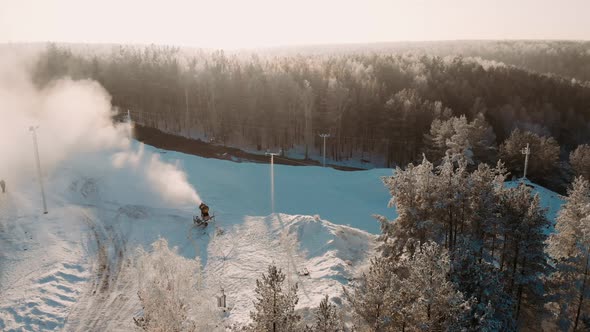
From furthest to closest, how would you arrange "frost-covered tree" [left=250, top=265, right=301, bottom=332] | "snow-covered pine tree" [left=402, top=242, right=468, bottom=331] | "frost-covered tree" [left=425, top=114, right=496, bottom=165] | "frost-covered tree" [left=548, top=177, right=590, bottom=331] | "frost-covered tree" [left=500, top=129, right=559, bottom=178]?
"frost-covered tree" [left=500, top=129, right=559, bottom=178] < "frost-covered tree" [left=425, top=114, right=496, bottom=165] < "frost-covered tree" [left=548, top=177, right=590, bottom=331] < "snow-covered pine tree" [left=402, top=242, right=468, bottom=331] < "frost-covered tree" [left=250, top=265, right=301, bottom=332]

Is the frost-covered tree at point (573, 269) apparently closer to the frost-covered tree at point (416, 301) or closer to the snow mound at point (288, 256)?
the frost-covered tree at point (416, 301)

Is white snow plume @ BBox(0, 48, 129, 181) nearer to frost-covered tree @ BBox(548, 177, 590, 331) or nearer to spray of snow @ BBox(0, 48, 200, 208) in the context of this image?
spray of snow @ BBox(0, 48, 200, 208)

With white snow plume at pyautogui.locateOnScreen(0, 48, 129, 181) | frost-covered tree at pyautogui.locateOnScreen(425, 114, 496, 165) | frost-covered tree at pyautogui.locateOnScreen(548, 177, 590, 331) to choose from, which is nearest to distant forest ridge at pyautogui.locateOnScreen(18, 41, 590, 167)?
white snow plume at pyautogui.locateOnScreen(0, 48, 129, 181)

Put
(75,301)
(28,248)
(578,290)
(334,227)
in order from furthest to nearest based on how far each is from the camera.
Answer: (334,227) < (28,248) < (75,301) < (578,290)

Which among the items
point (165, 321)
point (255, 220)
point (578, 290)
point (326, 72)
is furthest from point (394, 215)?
point (326, 72)

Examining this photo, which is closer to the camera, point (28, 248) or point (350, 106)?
point (28, 248)

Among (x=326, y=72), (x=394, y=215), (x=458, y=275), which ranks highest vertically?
(x=326, y=72)

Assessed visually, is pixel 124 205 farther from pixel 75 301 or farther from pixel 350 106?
pixel 350 106

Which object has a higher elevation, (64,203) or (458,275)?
(458,275)
